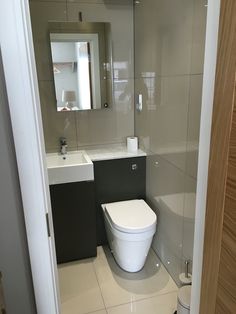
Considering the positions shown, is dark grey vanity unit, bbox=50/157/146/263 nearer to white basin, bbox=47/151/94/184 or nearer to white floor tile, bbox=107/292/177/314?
white basin, bbox=47/151/94/184

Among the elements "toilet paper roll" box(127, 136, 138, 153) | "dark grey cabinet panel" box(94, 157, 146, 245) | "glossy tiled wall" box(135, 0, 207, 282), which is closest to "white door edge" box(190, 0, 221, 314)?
"glossy tiled wall" box(135, 0, 207, 282)

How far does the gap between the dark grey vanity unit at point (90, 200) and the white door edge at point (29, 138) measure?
3.83 ft

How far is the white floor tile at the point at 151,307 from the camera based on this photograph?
6.03ft

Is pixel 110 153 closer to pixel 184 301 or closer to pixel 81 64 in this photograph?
pixel 81 64

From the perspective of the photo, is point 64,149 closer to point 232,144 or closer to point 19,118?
point 19,118

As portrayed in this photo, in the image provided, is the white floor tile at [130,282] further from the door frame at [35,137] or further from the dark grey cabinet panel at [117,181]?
the door frame at [35,137]

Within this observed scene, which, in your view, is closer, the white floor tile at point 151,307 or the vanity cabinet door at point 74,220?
the white floor tile at point 151,307

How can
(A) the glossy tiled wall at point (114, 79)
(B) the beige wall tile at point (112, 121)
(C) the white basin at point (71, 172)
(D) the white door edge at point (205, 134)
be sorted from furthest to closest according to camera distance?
(B) the beige wall tile at point (112, 121) → (A) the glossy tiled wall at point (114, 79) → (C) the white basin at point (71, 172) → (D) the white door edge at point (205, 134)

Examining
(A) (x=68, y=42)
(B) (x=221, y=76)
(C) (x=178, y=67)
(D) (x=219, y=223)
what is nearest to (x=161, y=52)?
(C) (x=178, y=67)

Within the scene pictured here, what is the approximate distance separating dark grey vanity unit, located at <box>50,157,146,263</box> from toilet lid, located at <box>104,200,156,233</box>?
0.14 meters

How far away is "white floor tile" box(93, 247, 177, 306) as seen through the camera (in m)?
1.97

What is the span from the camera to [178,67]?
5.60 feet

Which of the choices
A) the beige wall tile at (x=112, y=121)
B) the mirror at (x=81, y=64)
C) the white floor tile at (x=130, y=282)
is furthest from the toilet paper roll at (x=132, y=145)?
the white floor tile at (x=130, y=282)

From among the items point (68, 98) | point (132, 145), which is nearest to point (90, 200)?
point (132, 145)
